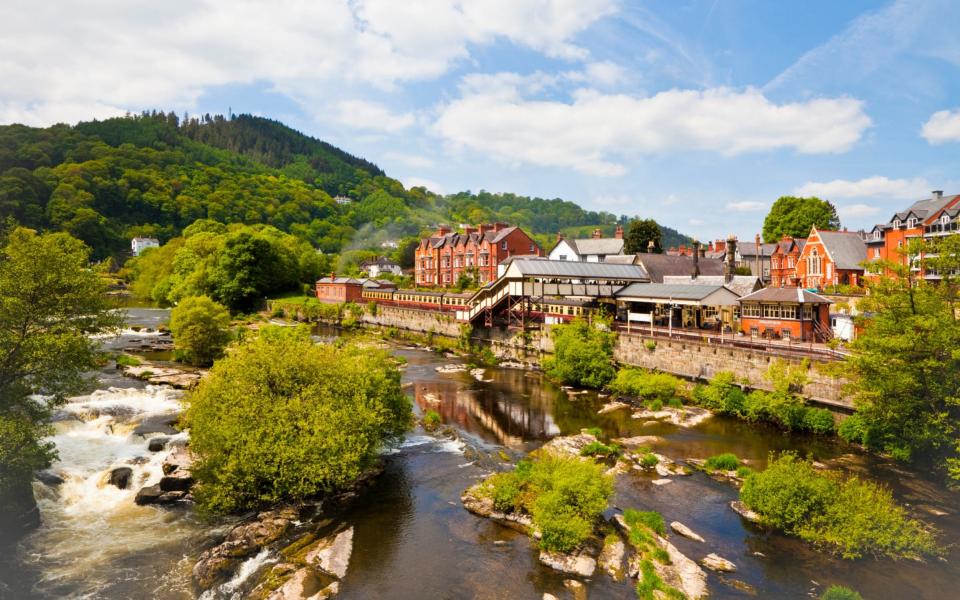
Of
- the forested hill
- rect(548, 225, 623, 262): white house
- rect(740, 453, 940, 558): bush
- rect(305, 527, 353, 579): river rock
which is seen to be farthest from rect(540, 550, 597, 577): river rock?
the forested hill

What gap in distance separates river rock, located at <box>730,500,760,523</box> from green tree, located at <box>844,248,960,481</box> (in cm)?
842

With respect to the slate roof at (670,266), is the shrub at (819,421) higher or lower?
lower

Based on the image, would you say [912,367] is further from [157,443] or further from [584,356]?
[157,443]

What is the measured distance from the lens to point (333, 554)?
15.9 m

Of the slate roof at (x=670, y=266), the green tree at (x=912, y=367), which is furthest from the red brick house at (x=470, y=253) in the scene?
the green tree at (x=912, y=367)

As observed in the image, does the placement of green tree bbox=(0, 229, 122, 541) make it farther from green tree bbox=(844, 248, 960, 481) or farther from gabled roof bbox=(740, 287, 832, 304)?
gabled roof bbox=(740, 287, 832, 304)

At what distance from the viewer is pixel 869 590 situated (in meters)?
13.9

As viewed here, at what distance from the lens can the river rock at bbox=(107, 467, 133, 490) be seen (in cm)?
2075

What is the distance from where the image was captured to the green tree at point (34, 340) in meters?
17.3

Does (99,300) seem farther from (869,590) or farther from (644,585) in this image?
(869,590)

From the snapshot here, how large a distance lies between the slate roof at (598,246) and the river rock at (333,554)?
6727 cm

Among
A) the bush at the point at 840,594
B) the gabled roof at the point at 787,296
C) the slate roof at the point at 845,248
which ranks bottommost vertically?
the bush at the point at 840,594

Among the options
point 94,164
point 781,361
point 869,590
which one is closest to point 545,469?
point 869,590

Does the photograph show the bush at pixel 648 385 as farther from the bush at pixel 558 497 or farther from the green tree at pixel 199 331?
the green tree at pixel 199 331
